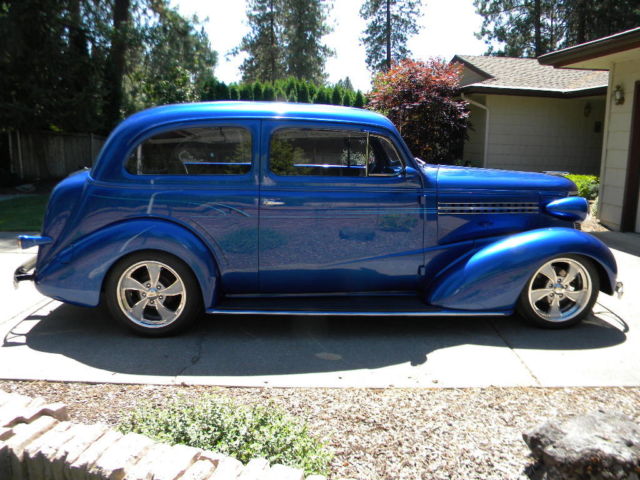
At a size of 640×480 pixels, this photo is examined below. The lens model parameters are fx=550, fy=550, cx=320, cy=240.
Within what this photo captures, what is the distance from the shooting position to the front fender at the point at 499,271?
14.7ft

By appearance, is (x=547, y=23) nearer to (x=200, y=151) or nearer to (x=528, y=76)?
(x=528, y=76)

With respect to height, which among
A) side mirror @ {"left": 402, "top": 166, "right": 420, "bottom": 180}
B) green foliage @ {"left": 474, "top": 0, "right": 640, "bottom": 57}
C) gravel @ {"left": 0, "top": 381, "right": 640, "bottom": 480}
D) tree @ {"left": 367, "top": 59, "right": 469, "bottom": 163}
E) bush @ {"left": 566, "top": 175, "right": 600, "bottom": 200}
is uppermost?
green foliage @ {"left": 474, "top": 0, "right": 640, "bottom": 57}

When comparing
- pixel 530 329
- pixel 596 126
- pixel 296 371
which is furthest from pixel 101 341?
pixel 596 126

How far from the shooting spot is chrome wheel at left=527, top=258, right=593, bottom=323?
4.67m

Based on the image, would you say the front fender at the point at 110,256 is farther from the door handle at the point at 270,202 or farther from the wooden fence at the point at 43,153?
the wooden fence at the point at 43,153

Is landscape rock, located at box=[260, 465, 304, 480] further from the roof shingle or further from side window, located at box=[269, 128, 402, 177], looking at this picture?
the roof shingle

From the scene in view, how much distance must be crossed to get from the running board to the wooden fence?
13.9 meters

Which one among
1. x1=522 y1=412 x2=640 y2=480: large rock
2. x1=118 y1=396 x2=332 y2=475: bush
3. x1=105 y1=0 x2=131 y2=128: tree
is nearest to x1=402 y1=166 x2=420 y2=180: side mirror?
x1=118 y1=396 x2=332 y2=475: bush

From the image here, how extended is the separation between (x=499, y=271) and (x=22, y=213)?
997 cm

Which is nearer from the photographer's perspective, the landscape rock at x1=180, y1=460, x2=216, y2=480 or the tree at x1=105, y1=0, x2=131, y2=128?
the landscape rock at x1=180, y1=460, x2=216, y2=480

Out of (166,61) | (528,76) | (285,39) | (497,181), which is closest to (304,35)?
(285,39)

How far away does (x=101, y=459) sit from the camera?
2.15 meters

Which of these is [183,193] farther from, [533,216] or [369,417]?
[533,216]

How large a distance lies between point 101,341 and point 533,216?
3875mm
